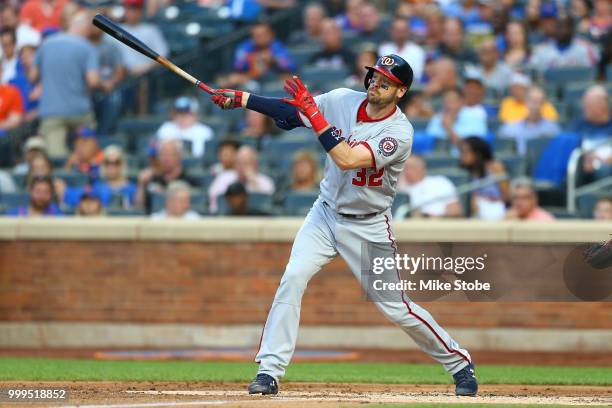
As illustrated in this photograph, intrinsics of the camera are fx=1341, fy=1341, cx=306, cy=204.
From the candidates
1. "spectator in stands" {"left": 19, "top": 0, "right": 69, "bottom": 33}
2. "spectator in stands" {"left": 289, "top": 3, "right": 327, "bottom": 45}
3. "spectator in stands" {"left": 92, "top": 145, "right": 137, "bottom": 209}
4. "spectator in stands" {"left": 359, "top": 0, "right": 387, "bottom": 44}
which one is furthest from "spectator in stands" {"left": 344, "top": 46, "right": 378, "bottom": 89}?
"spectator in stands" {"left": 19, "top": 0, "right": 69, "bottom": 33}

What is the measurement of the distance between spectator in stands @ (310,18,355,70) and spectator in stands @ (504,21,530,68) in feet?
6.10

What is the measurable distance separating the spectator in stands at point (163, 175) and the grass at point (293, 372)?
288 cm

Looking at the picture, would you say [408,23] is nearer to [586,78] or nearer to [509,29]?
[509,29]

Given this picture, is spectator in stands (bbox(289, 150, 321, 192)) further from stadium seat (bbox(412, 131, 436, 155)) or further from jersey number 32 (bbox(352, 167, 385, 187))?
jersey number 32 (bbox(352, 167, 385, 187))

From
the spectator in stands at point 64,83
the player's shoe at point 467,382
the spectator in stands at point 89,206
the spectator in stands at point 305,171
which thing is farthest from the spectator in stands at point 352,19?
the player's shoe at point 467,382

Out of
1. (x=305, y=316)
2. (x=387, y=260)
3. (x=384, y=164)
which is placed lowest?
(x=305, y=316)

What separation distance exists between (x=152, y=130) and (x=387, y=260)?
8.51 metres

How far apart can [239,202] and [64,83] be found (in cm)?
316

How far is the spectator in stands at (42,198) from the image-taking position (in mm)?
13578

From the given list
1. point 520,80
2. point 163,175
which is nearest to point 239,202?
point 163,175

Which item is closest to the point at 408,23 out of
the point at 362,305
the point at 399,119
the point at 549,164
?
the point at 549,164

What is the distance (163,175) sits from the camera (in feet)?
46.0

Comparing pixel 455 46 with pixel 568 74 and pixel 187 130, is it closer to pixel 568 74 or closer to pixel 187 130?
pixel 568 74

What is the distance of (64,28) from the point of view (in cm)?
1700
